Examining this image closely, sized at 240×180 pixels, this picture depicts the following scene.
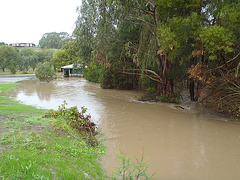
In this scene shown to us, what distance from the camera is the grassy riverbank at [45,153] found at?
115 inches

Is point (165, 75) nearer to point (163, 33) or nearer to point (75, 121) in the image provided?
point (163, 33)

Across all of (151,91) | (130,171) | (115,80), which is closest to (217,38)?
(130,171)

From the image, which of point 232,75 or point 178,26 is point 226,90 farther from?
point 178,26

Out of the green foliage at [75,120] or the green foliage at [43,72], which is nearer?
the green foliage at [75,120]

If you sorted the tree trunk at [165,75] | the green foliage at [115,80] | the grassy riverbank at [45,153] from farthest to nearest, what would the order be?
the green foliage at [115,80] < the tree trunk at [165,75] < the grassy riverbank at [45,153]

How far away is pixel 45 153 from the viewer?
380 cm

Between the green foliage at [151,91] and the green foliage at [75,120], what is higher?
the green foliage at [151,91]

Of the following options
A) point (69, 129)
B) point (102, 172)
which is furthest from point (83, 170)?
point (69, 129)

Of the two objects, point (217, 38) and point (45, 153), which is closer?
point (45, 153)

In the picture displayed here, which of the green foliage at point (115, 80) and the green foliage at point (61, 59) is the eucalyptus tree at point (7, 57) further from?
the green foliage at point (115, 80)

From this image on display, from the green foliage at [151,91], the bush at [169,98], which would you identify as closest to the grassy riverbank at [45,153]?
the bush at [169,98]

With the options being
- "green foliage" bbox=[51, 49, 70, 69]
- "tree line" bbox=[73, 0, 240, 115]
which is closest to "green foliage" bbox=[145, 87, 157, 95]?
"tree line" bbox=[73, 0, 240, 115]

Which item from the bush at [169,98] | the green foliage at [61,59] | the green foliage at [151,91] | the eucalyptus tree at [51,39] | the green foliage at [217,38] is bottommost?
the bush at [169,98]

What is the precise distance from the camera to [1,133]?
177 inches
